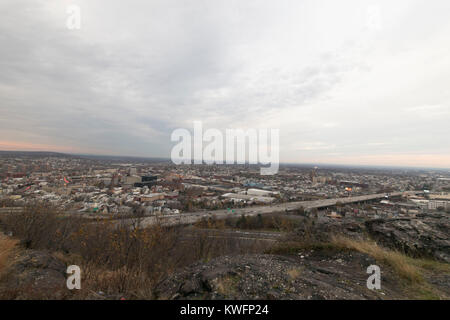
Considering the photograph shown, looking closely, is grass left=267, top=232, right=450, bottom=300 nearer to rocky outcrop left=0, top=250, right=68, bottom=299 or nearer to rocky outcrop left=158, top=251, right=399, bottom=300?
rocky outcrop left=158, top=251, right=399, bottom=300

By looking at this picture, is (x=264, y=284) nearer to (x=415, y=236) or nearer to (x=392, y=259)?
(x=392, y=259)

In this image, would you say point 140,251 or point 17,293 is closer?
point 17,293

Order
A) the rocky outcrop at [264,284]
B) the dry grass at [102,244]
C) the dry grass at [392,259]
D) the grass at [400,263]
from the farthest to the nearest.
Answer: the dry grass at [102,244] → the dry grass at [392,259] → the grass at [400,263] → the rocky outcrop at [264,284]

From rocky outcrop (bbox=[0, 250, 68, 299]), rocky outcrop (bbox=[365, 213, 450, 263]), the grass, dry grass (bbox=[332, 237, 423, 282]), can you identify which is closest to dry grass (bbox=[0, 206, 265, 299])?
rocky outcrop (bbox=[0, 250, 68, 299])

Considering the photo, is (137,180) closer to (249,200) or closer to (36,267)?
(249,200)

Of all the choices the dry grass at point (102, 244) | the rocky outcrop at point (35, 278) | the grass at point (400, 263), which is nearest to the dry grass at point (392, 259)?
the grass at point (400, 263)

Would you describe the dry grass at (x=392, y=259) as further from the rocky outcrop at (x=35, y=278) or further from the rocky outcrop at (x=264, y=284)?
the rocky outcrop at (x=35, y=278)

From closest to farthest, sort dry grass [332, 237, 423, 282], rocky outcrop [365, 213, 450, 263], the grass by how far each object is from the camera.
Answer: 1. the grass
2. dry grass [332, 237, 423, 282]
3. rocky outcrop [365, 213, 450, 263]

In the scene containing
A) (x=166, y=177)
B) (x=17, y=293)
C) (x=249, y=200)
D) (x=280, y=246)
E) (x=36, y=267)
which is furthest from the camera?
(x=166, y=177)
